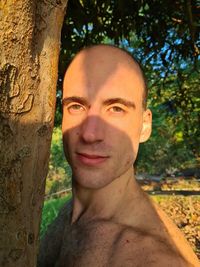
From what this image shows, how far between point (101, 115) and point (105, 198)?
0.37 m

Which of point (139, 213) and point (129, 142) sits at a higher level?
point (129, 142)

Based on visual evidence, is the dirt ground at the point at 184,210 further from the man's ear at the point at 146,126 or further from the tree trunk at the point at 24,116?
the tree trunk at the point at 24,116

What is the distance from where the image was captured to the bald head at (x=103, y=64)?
5.53 feet

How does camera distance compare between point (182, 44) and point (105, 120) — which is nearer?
point (105, 120)

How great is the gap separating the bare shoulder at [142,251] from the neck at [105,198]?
0.18m

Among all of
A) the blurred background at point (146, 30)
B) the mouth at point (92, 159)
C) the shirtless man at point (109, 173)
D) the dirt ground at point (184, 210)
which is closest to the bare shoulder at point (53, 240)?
the shirtless man at point (109, 173)

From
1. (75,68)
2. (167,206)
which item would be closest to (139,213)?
(75,68)

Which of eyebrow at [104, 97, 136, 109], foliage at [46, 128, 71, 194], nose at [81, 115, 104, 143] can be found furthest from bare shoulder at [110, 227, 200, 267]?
foliage at [46, 128, 71, 194]

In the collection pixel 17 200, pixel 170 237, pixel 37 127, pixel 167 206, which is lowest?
pixel 167 206

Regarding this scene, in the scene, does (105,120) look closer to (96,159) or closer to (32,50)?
(96,159)

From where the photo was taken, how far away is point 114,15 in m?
4.23

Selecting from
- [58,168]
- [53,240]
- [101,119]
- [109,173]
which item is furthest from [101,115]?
[58,168]

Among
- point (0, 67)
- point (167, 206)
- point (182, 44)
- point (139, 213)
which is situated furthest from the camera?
point (167, 206)

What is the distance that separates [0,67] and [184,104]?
5.50 m
